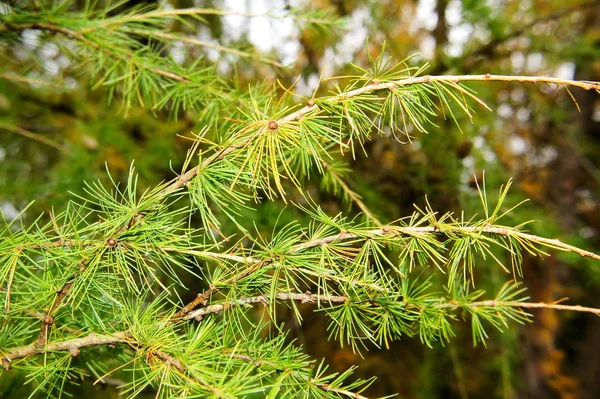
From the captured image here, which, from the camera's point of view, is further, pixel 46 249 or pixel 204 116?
pixel 204 116

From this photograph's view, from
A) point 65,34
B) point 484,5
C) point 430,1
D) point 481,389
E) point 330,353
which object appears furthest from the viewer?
point 481,389

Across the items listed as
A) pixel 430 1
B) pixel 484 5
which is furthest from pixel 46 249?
pixel 430 1

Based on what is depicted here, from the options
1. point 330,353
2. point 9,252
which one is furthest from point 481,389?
point 9,252

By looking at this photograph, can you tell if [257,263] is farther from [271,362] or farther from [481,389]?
[481,389]

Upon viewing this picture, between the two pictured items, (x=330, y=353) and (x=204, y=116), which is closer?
(x=204, y=116)

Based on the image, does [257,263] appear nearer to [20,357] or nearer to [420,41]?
[20,357]

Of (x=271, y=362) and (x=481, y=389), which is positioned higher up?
(x=271, y=362)

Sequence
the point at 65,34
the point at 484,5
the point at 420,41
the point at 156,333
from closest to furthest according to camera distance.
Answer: the point at 156,333 → the point at 65,34 → the point at 484,5 → the point at 420,41

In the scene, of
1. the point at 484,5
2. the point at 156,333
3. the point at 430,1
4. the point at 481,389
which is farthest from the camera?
the point at 481,389

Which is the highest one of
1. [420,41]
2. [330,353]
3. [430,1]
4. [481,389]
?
[430,1]
